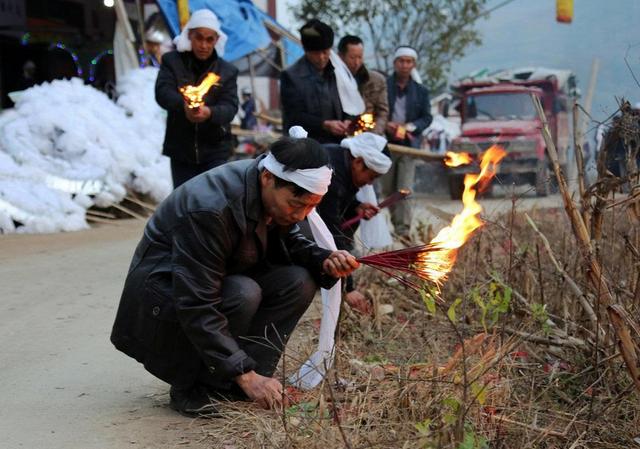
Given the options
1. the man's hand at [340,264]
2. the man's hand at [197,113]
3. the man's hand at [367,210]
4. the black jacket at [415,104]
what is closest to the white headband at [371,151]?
the man's hand at [367,210]

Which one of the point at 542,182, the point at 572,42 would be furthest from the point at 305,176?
the point at 572,42

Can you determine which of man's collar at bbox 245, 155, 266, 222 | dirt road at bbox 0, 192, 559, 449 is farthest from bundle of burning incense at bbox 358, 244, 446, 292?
dirt road at bbox 0, 192, 559, 449

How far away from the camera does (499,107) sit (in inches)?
759

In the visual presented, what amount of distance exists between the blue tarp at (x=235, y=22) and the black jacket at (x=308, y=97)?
8.18 metres

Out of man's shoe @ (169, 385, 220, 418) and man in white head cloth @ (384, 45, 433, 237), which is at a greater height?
man in white head cloth @ (384, 45, 433, 237)

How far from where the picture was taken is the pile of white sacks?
9.31m

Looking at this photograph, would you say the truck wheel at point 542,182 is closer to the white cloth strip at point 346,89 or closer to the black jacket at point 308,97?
the white cloth strip at point 346,89

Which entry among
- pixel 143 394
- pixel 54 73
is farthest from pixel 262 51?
pixel 143 394

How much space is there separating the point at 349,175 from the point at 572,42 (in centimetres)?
568

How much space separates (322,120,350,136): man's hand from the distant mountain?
1677mm

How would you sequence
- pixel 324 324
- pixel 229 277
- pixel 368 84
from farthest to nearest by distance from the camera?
pixel 368 84 → pixel 324 324 → pixel 229 277

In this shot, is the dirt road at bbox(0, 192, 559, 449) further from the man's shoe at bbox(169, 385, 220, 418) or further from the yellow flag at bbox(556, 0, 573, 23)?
the yellow flag at bbox(556, 0, 573, 23)

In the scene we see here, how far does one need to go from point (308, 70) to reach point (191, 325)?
3579 millimetres

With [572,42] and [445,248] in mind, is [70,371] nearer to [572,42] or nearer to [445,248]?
[445,248]
